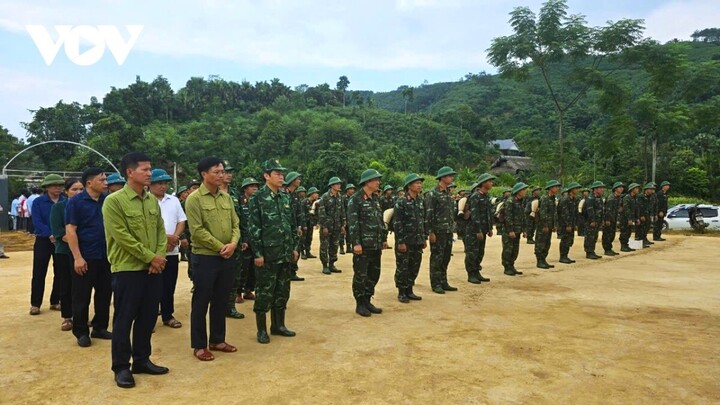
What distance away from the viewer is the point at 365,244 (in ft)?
20.3

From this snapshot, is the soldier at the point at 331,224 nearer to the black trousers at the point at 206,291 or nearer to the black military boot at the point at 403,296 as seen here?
the black military boot at the point at 403,296

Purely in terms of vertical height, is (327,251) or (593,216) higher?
(593,216)

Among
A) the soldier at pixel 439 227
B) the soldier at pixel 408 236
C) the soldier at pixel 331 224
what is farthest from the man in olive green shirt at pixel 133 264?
the soldier at pixel 331 224

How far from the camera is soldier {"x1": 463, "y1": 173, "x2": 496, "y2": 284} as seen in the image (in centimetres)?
866

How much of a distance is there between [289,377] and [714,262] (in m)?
11.5

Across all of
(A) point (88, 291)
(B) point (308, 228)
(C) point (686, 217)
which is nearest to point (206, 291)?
(A) point (88, 291)

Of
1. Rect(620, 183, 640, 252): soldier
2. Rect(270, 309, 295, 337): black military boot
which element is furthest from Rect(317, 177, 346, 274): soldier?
Rect(620, 183, 640, 252): soldier

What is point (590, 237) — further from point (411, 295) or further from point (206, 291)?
point (206, 291)

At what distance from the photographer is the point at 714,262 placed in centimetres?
1128

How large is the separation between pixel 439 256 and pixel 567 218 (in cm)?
489

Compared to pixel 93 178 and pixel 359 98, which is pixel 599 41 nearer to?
pixel 93 178

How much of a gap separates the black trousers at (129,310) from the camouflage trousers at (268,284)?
1.17m

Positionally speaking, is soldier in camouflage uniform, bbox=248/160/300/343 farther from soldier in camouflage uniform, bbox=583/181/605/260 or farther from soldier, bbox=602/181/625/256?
soldier, bbox=602/181/625/256

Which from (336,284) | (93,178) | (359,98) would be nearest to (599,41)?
(336,284)
